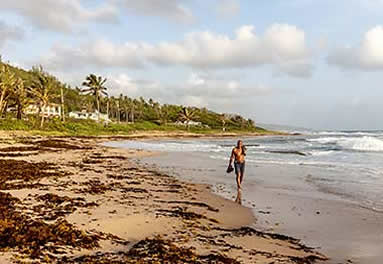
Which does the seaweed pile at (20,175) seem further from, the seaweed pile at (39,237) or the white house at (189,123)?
the white house at (189,123)

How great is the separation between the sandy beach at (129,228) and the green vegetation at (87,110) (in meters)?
50.1

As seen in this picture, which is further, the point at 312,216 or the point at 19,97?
the point at 19,97

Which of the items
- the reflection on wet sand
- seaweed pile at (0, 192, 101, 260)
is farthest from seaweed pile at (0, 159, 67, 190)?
the reflection on wet sand

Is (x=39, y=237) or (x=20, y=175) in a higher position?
(x=39, y=237)

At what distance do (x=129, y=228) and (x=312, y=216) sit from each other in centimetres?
499

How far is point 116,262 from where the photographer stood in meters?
6.00

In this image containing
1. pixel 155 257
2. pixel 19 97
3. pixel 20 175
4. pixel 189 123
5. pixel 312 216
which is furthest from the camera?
pixel 189 123

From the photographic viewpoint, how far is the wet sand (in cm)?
762

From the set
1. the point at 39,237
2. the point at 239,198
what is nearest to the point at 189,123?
the point at 239,198

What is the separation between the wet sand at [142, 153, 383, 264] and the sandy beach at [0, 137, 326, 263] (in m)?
0.45

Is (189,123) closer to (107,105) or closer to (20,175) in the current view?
(107,105)

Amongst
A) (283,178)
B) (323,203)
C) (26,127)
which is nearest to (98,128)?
(26,127)

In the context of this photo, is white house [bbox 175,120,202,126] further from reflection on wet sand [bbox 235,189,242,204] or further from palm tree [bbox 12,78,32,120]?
reflection on wet sand [bbox 235,189,242,204]

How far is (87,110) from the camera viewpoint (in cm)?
12156
